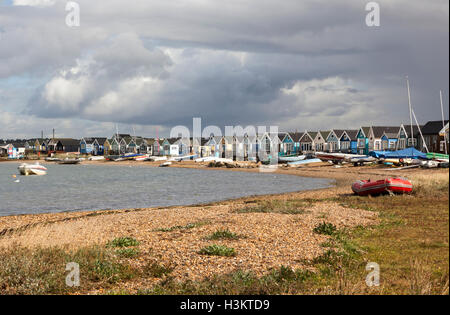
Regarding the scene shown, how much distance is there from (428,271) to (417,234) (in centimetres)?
755

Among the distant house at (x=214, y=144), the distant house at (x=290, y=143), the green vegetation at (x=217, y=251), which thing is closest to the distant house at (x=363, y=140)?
the distant house at (x=290, y=143)

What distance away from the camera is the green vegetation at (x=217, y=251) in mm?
12426

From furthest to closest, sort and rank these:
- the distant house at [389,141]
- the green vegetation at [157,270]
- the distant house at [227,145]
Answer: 1. the distant house at [227,145]
2. the distant house at [389,141]
3. the green vegetation at [157,270]

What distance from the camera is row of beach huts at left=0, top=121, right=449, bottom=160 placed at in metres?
102

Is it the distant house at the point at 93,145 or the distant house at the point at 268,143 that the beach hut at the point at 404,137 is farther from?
the distant house at the point at 93,145

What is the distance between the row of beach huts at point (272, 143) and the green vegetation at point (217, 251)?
228ft

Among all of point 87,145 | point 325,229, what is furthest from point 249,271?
point 87,145

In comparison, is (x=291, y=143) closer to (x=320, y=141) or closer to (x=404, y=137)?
(x=320, y=141)

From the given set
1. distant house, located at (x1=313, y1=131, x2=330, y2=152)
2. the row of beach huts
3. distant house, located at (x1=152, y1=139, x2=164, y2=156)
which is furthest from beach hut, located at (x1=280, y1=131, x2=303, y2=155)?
distant house, located at (x1=152, y1=139, x2=164, y2=156)

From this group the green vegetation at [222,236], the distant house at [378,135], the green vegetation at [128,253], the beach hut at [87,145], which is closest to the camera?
the green vegetation at [128,253]

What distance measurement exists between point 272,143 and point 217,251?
13208 cm

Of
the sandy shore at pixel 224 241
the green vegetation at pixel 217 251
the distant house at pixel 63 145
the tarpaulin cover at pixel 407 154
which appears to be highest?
the distant house at pixel 63 145

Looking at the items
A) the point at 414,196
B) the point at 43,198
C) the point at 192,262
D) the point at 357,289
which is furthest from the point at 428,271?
the point at 43,198

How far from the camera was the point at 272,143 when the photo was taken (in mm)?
143375
